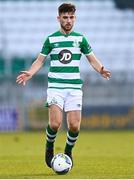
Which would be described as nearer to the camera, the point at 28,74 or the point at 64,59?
the point at 28,74

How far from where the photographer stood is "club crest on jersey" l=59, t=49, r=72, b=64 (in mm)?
9646

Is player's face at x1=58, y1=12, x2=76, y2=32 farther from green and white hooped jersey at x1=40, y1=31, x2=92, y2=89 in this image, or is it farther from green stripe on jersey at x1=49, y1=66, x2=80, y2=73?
green stripe on jersey at x1=49, y1=66, x2=80, y2=73

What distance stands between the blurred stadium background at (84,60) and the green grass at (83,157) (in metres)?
1.52

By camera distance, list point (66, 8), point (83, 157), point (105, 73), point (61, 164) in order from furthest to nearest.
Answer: point (83, 157) → point (105, 73) → point (66, 8) → point (61, 164)

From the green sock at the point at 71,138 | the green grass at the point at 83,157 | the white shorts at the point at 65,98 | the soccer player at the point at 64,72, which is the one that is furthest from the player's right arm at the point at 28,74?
the green grass at the point at 83,157

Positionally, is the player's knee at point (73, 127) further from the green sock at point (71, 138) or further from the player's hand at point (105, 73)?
the player's hand at point (105, 73)

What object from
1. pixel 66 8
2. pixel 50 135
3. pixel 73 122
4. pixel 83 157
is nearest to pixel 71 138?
pixel 50 135

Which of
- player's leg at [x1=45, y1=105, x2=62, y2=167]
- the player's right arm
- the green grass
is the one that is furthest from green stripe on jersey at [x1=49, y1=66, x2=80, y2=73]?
the green grass

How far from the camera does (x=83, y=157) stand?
526 inches

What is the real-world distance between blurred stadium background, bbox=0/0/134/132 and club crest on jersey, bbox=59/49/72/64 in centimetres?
1384

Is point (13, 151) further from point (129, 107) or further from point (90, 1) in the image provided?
point (90, 1)

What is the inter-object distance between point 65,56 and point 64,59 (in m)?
0.04

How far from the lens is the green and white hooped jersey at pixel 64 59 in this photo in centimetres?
965

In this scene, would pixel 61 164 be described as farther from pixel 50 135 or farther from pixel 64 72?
pixel 64 72
